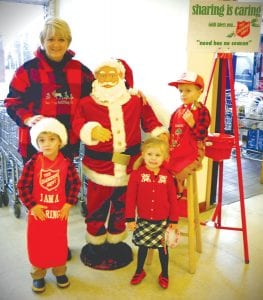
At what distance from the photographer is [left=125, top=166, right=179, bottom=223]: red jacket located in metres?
2.06

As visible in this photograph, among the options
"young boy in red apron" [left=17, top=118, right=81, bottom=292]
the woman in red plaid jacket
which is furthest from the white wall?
"young boy in red apron" [left=17, top=118, right=81, bottom=292]

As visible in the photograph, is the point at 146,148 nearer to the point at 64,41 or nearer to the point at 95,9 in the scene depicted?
the point at 64,41

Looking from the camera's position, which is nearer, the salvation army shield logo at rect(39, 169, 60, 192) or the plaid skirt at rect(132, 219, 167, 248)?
the salvation army shield logo at rect(39, 169, 60, 192)

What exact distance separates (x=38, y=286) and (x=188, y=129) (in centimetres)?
124

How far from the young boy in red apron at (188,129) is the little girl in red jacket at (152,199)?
0.18m

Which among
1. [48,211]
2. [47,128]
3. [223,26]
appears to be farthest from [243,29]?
[48,211]

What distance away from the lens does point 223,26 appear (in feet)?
7.77

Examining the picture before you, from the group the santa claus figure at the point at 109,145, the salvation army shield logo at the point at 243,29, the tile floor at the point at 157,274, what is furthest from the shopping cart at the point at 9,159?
the salvation army shield logo at the point at 243,29

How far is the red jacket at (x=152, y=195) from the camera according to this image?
2.06m

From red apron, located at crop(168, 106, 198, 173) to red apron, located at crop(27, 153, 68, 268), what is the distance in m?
0.64

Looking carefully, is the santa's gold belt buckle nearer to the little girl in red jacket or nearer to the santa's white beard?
the little girl in red jacket

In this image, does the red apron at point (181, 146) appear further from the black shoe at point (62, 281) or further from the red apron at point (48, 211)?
the black shoe at point (62, 281)

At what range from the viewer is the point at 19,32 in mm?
4074

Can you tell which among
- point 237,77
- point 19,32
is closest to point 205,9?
point 19,32
